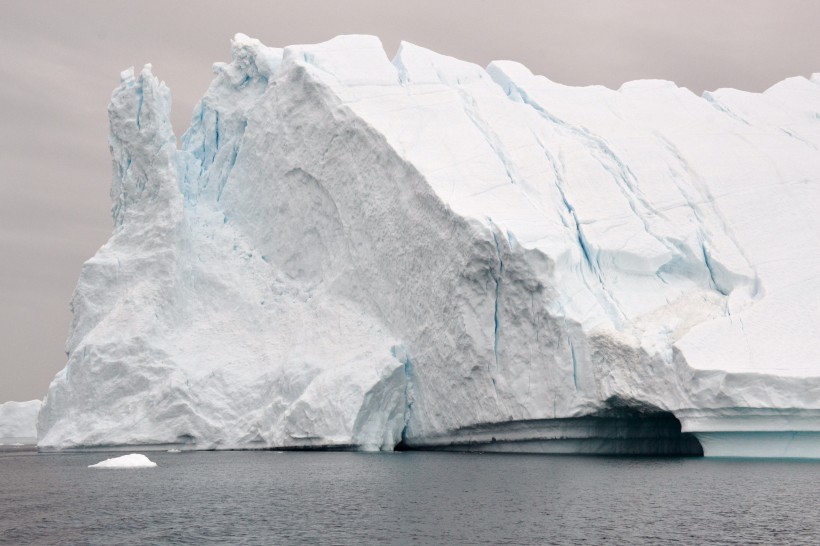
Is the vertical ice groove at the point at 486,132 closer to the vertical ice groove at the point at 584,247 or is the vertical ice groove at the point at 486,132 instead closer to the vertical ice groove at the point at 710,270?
the vertical ice groove at the point at 584,247

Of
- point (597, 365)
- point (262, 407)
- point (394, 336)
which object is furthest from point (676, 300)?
point (262, 407)

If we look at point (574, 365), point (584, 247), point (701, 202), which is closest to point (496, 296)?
point (574, 365)

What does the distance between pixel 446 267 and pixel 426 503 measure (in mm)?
8881

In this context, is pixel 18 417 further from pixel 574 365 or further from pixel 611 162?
pixel 574 365

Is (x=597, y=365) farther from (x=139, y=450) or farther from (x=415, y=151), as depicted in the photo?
(x=139, y=450)

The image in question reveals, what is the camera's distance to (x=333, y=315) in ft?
85.7

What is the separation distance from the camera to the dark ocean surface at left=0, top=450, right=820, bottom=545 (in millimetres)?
13234

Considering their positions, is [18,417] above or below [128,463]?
above

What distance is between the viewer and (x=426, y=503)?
15.7 metres

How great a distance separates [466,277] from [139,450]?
9.68m

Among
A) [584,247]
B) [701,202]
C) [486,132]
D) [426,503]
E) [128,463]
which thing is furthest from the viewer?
[486,132]

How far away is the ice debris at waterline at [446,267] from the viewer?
860 inches

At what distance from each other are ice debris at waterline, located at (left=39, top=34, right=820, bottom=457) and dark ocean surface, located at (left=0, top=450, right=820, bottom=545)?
64.2 inches

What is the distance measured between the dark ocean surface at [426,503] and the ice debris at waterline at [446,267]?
163cm
